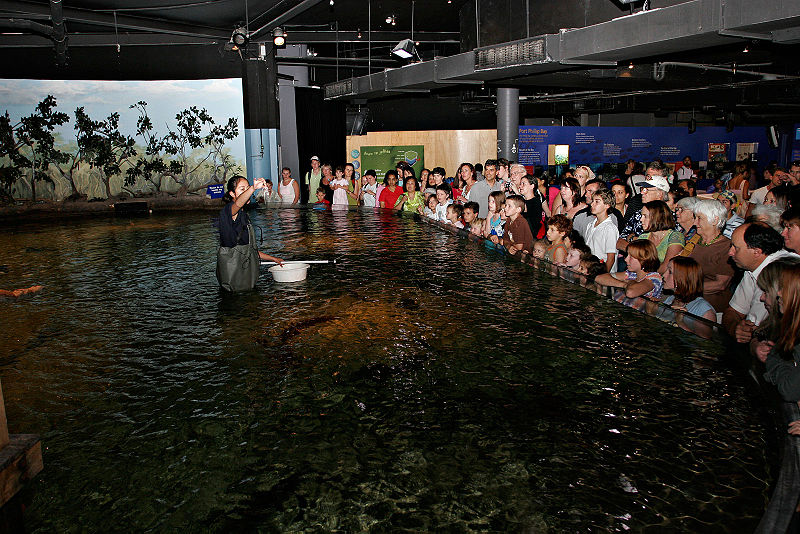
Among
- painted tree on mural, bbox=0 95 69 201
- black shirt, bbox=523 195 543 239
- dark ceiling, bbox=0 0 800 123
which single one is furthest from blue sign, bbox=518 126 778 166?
painted tree on mural, bbox=0 95 69 201

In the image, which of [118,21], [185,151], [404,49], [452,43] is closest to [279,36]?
[404,49]

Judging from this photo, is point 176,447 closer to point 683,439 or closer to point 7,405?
point 7,405

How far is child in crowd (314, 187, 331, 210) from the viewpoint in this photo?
39.3 ft

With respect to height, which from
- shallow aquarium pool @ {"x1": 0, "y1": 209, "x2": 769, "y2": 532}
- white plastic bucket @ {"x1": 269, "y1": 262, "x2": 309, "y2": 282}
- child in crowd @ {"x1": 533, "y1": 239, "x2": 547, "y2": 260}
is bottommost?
shallow aquarium pool @ {"x1": 0, "y1": 209, "x2": 769, "y2": 532}

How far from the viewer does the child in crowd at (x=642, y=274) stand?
4.94 meters

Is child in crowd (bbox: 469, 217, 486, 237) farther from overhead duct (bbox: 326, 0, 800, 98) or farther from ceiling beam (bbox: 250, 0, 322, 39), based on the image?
ceiling beam (bbox: 250, 0, 322, 39)

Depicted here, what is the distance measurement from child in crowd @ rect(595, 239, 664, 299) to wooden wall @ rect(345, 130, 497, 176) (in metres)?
10.3

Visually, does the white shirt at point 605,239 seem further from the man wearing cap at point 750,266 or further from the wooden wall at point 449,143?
the wooden wall at point 449,143

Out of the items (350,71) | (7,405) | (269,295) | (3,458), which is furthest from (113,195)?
(3,458)

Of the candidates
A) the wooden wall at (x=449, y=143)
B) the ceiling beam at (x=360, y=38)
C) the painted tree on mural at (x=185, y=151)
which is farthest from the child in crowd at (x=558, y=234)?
the painted tree on mural at (x=185, y=151)

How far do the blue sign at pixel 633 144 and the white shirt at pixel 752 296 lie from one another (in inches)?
429

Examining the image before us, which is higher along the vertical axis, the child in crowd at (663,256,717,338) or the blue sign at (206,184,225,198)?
the blue sign at (206,184,225,198)

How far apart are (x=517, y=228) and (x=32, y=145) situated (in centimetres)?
1470

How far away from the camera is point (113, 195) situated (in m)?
17.1
